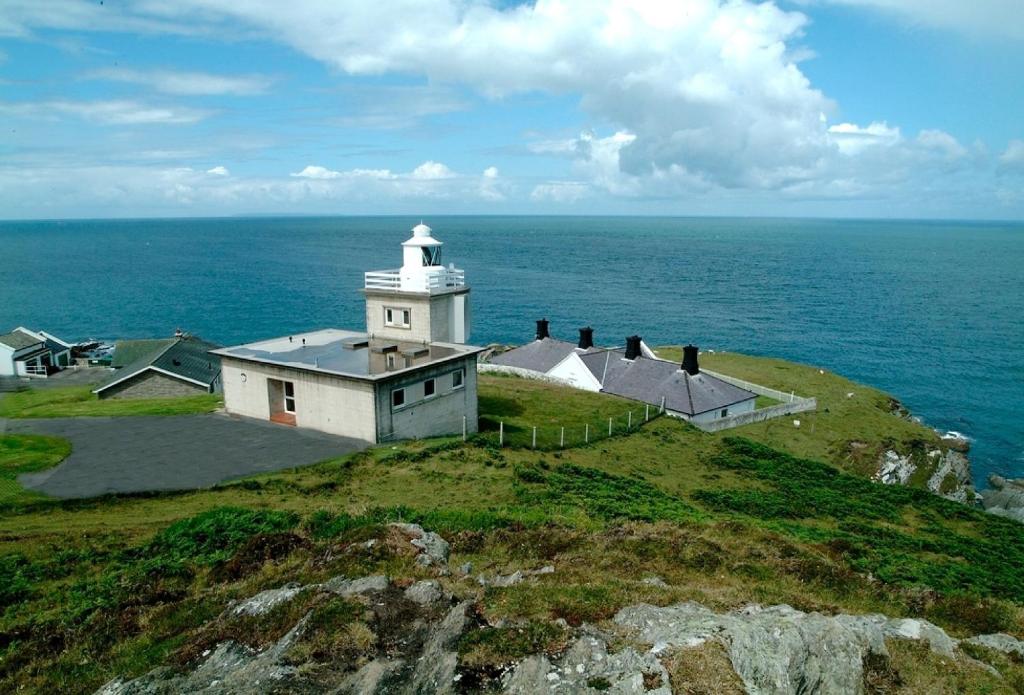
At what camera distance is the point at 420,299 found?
33812 millimetres

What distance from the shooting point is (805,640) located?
1032 cm

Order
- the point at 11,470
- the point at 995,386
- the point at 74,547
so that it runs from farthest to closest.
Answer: the point at 995,386 < the point at 11,470 < the point at 74,547

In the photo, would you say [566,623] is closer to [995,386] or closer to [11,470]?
[11,470]

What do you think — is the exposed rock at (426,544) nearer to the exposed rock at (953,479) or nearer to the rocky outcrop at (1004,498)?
the rocky outcrop at (1004,498)

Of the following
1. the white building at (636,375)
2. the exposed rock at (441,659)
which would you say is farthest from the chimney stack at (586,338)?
the exposed rock at (441,659)

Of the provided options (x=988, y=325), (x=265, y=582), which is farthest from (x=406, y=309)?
(x=988, y=325)

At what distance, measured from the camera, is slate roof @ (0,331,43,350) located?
53791 mm

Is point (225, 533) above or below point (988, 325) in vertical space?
above

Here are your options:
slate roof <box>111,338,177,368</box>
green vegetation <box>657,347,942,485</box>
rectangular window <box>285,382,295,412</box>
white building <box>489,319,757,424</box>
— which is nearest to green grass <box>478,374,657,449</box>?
white building <box>489,319,757,424</box>

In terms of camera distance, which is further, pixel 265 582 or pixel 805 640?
pixel 265 582

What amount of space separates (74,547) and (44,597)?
2775mm

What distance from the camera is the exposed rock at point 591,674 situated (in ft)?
30.4

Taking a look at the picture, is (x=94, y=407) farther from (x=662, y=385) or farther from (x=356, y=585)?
(x=662, y=385)

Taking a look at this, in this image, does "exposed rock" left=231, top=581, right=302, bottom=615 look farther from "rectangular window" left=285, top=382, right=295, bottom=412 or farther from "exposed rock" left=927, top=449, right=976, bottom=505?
"exposed rock" left=927, top=449, right=976, bottom=505
